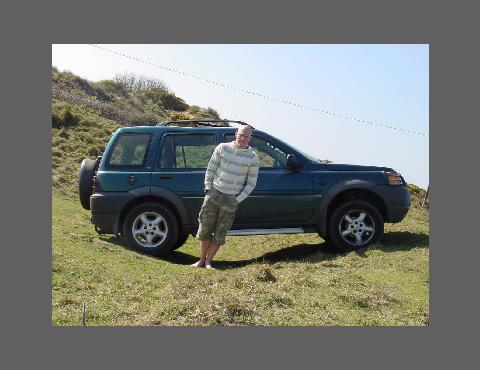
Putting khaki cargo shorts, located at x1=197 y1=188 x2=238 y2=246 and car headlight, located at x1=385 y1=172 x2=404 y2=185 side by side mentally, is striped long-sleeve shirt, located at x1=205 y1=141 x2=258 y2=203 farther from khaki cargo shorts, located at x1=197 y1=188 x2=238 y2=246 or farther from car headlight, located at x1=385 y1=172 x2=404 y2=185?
car headlight, located at x1=385 y1=172 x2=404 y2=185

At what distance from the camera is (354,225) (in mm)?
8922

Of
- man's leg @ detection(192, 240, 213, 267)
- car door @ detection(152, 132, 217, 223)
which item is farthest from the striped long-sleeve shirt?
car door @ detection(152, 132, 217, 223)

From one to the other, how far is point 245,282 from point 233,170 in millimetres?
1704

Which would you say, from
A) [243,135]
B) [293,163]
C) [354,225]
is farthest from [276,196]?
[243,135]

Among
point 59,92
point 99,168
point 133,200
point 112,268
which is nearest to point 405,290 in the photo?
point 112,268

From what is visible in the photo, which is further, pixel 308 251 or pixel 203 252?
pixel 308 251

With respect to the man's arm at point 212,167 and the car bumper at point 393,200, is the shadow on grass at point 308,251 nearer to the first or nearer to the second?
the car bumper at point 393,200

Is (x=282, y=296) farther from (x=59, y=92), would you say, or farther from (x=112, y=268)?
(x=59, y=92)

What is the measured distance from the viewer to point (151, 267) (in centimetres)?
741

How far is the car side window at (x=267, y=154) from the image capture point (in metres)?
8.98

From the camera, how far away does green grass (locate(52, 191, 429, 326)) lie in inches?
204

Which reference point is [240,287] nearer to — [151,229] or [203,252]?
[203,252]

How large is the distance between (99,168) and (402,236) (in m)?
4.79

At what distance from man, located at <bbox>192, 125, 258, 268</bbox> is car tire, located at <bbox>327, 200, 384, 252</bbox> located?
1825mm
